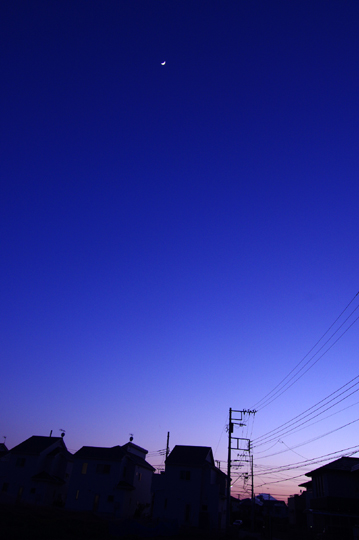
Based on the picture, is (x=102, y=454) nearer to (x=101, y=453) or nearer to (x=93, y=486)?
(x=101, y=453)

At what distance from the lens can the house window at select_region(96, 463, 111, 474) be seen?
47359 millimetres

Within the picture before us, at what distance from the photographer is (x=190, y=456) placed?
48156mm

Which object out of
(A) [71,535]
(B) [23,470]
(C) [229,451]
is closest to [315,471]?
(C) [229,451]

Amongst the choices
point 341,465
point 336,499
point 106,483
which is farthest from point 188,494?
point 341,465

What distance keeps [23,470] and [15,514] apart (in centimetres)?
2278

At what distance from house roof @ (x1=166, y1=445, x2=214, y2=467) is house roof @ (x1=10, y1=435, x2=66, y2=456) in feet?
63.8

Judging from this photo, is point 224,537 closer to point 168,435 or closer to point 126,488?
point 126,488

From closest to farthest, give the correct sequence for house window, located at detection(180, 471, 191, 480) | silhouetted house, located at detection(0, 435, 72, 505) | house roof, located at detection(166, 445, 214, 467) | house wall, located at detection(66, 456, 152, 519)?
house window, located at detection(180, 471, 191, 480), house wall, located at detection(66, 456, 152, 519), house roof, located at detection(166, 445, 214, 467), silhouetted house, located at detection(0, 435, 72, 505)

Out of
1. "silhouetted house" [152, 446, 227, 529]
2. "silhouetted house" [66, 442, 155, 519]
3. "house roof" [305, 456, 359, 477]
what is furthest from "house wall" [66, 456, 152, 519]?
"house roof" [305, 456, 359, 477]

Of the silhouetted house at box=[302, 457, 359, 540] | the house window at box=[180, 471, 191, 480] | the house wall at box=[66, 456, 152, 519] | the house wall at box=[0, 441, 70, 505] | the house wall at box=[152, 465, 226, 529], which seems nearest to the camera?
the silhouetted house at box=[302, 457, 359, 540]

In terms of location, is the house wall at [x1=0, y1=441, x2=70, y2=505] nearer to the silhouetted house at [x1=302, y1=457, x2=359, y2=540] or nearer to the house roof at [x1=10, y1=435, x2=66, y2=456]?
the house roof at [x1=10, y1=435, x2=66, y2=456]

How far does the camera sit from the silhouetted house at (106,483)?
45.8 meters

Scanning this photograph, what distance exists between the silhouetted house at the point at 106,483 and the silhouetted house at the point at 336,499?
22907 mm

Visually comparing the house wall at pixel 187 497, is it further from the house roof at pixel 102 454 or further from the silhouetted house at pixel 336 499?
the silhouetted house at pixel 336 499
